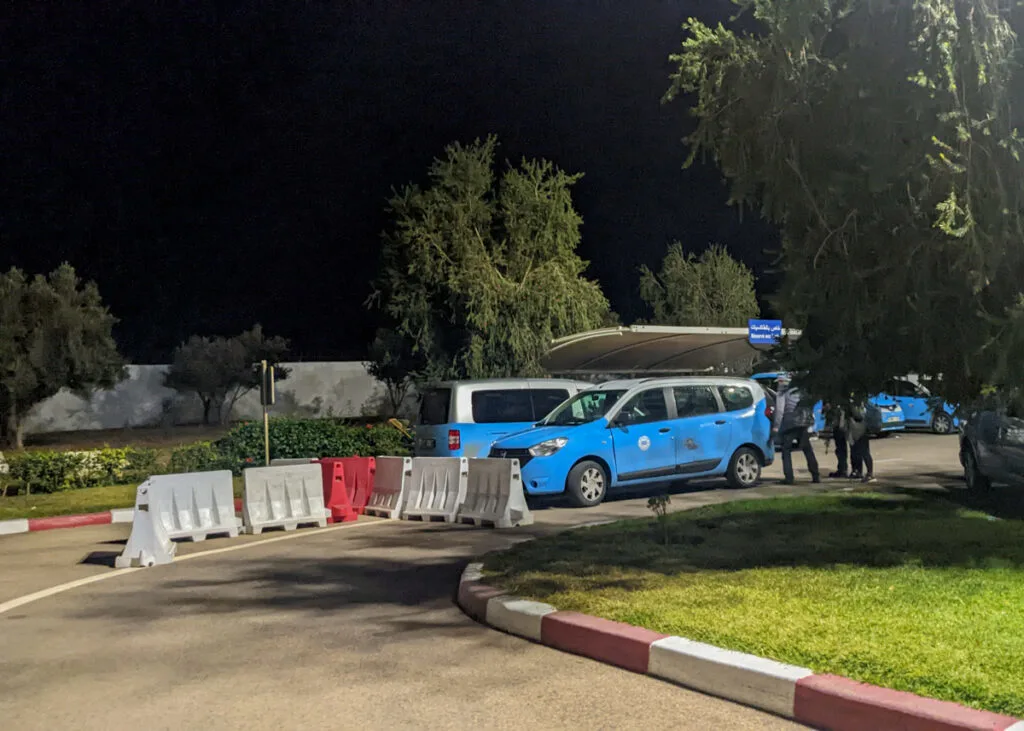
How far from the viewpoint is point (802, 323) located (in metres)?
8.76

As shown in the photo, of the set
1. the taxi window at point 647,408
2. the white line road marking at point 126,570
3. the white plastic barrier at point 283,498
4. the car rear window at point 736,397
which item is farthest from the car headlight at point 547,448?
the car rear window at point 736,397

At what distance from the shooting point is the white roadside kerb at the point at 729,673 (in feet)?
17.1

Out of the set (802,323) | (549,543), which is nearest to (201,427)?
(549,543)

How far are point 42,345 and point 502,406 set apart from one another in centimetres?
1595

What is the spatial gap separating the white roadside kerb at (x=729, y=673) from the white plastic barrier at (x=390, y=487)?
8503 millimetres

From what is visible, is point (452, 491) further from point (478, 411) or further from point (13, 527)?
point (13, 527)

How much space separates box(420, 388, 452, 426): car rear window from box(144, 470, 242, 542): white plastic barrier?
12.7ft

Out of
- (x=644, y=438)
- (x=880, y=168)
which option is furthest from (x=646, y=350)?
(x=880, y=168)

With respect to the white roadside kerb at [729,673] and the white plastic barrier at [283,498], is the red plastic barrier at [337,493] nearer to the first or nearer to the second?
the white plastic barrier at [283,498]

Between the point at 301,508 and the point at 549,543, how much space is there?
15.5 ft

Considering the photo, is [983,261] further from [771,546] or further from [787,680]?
[787,680]

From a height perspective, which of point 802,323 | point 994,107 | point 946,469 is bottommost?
point 946,469

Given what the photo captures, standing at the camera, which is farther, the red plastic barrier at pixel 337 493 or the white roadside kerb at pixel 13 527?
the white roadside kerb at pixel 13 527

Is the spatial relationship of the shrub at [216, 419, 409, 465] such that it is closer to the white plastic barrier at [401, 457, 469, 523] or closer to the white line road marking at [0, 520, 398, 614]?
the white plastic barrier at [401, 457, 469, 523]
